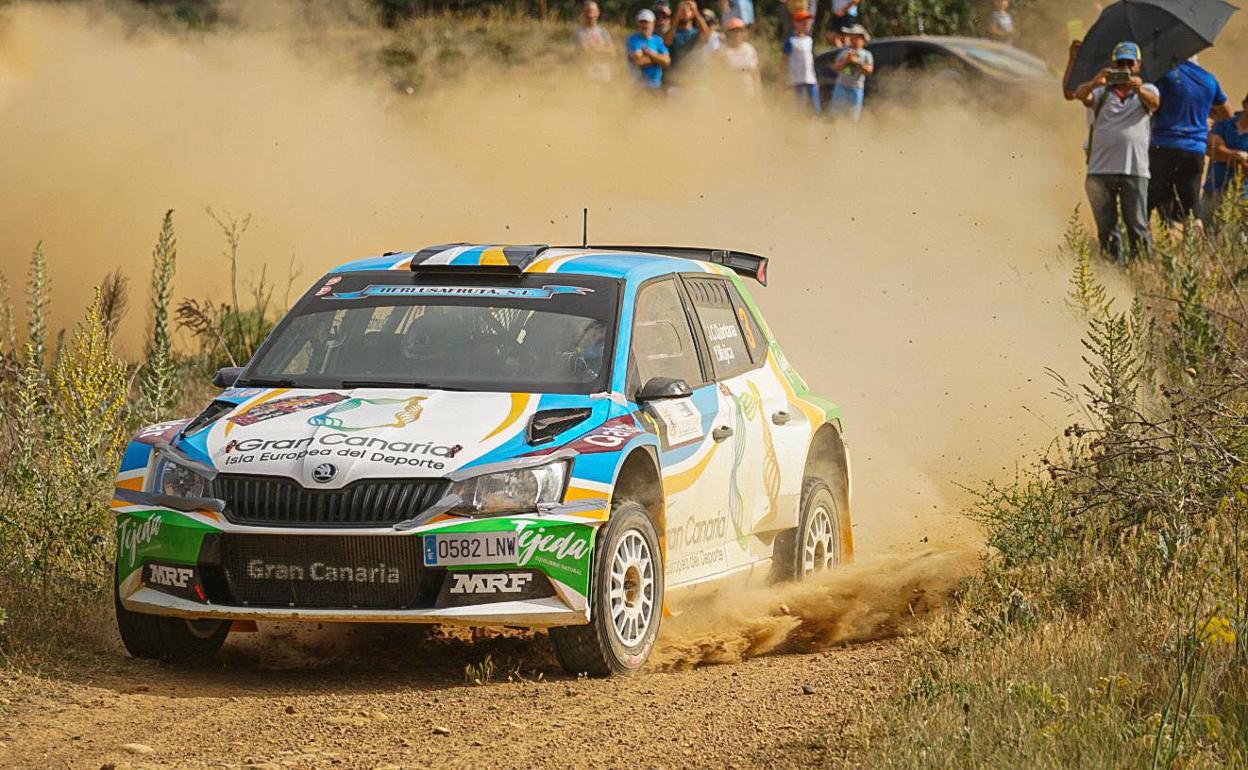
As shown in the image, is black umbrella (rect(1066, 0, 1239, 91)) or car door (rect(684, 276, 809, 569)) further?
black umbrella (rect(1066, 0, 1239, 91))

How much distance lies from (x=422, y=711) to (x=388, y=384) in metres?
→ 1.62

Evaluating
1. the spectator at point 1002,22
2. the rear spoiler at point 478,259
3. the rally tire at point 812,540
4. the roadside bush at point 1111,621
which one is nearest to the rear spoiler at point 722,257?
the rear spoiler at point 478,259

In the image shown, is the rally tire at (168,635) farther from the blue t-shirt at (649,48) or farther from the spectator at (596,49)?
the spectator at (596,49)

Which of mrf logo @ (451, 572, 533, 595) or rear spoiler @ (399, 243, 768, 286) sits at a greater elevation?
rear spoiler @ (399, 243, 768, 286)

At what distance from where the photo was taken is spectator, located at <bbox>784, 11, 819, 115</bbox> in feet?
75.6

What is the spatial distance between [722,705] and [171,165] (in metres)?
15.2

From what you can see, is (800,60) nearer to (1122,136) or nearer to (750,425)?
(1122,136)

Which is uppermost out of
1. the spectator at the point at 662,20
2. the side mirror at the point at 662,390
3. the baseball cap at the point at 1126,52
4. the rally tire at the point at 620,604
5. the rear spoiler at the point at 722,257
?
the baseball cap at the point at 1126,52

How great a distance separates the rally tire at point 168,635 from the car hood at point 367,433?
75 cm

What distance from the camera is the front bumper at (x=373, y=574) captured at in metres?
7.12

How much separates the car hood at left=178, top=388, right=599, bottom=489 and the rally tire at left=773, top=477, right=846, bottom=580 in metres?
2.10

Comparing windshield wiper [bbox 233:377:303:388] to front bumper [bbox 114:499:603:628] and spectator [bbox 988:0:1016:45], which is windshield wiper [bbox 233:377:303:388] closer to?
front bumper [bbox 114:499:603:628]

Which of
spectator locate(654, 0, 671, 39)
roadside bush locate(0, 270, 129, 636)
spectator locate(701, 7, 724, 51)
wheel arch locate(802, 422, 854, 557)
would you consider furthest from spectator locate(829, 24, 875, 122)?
roadside bush locate(0, 270, 129, 636)

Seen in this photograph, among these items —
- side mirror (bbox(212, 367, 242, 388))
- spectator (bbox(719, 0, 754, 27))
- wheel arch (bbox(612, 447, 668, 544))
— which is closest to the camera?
wheel arch (bbox(612, 447, 668, 544))
